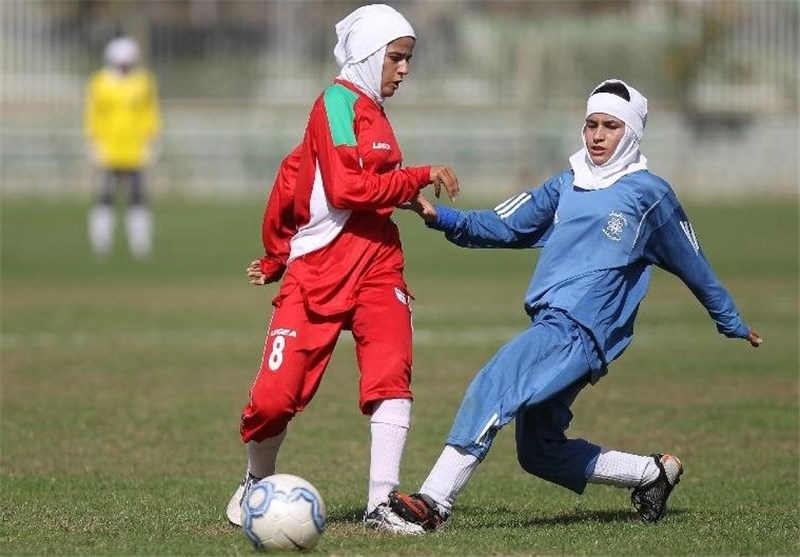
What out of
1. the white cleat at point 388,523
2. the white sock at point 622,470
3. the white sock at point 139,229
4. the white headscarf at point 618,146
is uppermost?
the white headscarf at point 618,146

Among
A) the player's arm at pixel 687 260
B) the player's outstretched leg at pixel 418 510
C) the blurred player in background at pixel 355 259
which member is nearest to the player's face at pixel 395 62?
the blurred player in background at pixel 355 259

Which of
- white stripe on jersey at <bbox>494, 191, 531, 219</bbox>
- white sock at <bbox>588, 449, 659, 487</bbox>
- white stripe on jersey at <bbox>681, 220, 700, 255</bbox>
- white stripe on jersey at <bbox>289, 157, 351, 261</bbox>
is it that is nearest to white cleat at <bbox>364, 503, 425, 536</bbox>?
white sock at <bbox>588, 449, 659, 487</bbox>

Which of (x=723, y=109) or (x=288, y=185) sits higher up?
(x=288, y=185)

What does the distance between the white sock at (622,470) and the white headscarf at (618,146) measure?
123 centimetres

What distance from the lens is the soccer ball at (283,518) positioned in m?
6.50

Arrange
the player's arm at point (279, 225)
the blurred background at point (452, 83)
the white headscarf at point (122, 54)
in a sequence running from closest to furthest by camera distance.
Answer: the player's arm at point (279, 225), the white headscarf at point (122, 54), the blurred background at point (452, 83)

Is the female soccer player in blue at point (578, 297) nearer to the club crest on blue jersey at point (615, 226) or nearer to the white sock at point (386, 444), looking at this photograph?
the club crest on blue jersey at point (615, 226)

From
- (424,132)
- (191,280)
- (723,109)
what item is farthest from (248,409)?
(723,109)

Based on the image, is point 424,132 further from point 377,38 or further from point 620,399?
point 377,38

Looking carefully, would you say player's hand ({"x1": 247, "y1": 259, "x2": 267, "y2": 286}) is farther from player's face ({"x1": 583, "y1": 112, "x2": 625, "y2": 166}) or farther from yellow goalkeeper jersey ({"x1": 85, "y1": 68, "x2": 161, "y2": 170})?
yellow goalkeeper jersey ({"x1": 85, "y1": 68, "x2": 161, "y2": 170})

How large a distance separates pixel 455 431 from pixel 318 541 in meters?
0.73

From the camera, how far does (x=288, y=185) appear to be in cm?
743

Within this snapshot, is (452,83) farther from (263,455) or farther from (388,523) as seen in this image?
(388,523)

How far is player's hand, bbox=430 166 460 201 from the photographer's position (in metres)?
7.07
